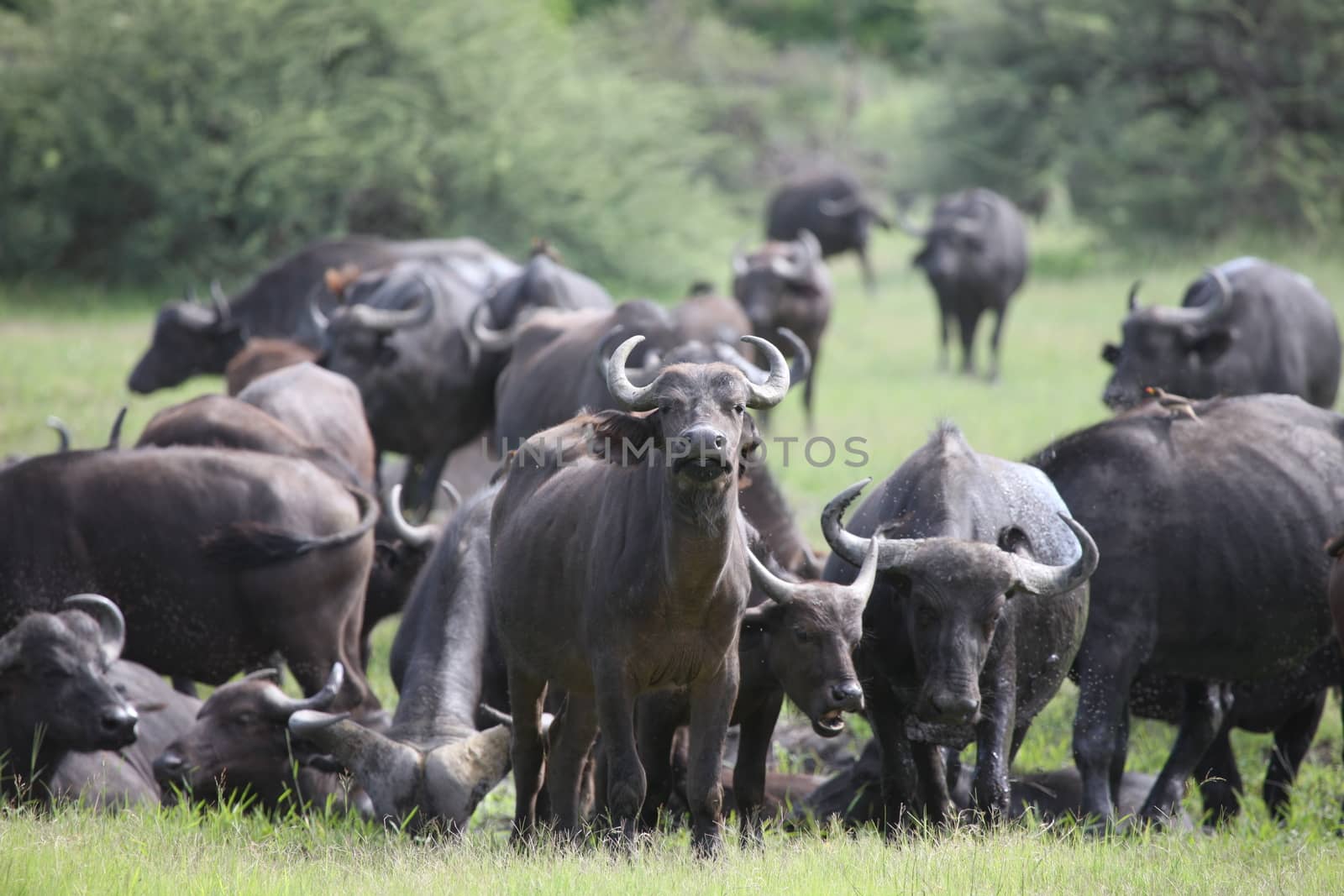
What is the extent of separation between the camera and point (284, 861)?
5973mm

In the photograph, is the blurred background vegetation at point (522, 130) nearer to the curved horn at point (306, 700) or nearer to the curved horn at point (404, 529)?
the curved horn at point (404, 529)

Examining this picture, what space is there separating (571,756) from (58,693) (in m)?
2.35

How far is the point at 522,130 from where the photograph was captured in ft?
87.7

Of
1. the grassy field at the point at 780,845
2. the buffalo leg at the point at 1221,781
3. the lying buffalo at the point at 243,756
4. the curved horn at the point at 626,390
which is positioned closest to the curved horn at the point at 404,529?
the grassy field at the point at 780,845

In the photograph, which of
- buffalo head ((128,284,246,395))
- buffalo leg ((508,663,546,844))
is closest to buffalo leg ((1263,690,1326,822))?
buffalo leg ((508,663,546,844))

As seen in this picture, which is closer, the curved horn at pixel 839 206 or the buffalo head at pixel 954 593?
the buffalo head at pixel 954 593

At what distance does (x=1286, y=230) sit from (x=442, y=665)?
77.5 ft

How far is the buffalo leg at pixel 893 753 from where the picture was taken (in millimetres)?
6738

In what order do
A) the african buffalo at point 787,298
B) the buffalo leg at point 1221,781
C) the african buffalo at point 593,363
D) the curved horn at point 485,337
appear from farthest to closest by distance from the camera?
the african buffalo at point 787,298, the curved horn at point 485,337, the african buffalo at point 593,363, the buffalo leg at point 1221,781

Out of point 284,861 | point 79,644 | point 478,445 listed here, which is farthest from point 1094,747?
point 478,445

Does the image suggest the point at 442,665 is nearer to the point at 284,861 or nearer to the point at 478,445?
the point at 284,861

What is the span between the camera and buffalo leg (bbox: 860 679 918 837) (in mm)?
6738

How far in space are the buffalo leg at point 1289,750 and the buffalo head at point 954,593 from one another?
2333mm

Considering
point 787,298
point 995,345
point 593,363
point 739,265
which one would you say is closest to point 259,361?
point 593,363
